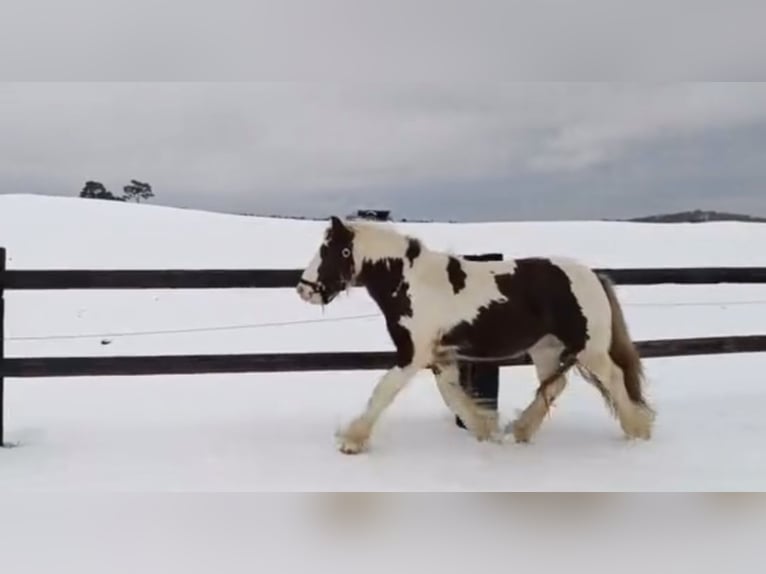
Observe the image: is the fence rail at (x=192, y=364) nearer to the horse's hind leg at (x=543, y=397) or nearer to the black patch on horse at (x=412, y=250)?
the horse's hind leg at (x=543, y=397)

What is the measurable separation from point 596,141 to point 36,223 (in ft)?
21.0

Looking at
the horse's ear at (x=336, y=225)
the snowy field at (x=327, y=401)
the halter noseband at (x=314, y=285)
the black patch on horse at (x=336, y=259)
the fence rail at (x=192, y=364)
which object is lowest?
the snowy field at (x=327, y=401)

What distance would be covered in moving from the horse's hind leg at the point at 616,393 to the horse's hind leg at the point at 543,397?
0.09 m

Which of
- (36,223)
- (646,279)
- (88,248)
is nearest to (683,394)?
(646,279)

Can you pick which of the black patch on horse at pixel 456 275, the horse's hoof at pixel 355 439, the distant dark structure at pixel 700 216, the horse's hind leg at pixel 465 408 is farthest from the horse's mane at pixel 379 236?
the distant dark structure at pixel 700 216

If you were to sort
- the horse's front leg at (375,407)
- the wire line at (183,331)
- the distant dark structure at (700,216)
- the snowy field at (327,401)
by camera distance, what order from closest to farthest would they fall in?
the snowy field at (327,401) → the horse's front leg at (375,407) → the distant dark structure at (700,216) → the wire line at (183,331)

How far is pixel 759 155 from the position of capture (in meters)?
3.31

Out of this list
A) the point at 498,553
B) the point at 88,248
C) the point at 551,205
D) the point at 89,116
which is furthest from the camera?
the point at 88,248

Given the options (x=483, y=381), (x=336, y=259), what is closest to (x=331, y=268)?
(x=336, y=259)

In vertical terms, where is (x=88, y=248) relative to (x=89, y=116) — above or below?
below

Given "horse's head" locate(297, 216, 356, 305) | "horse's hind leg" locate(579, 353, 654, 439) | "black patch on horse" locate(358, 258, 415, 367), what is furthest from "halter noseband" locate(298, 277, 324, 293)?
"horse's hind leg" locate(579, 353, 654, 439)

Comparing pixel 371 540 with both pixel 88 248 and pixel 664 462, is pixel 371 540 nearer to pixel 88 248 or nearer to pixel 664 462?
pixel 664 462

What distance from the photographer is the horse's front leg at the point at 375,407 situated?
2184 mm

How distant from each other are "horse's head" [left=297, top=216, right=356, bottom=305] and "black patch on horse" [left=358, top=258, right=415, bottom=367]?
60mm
